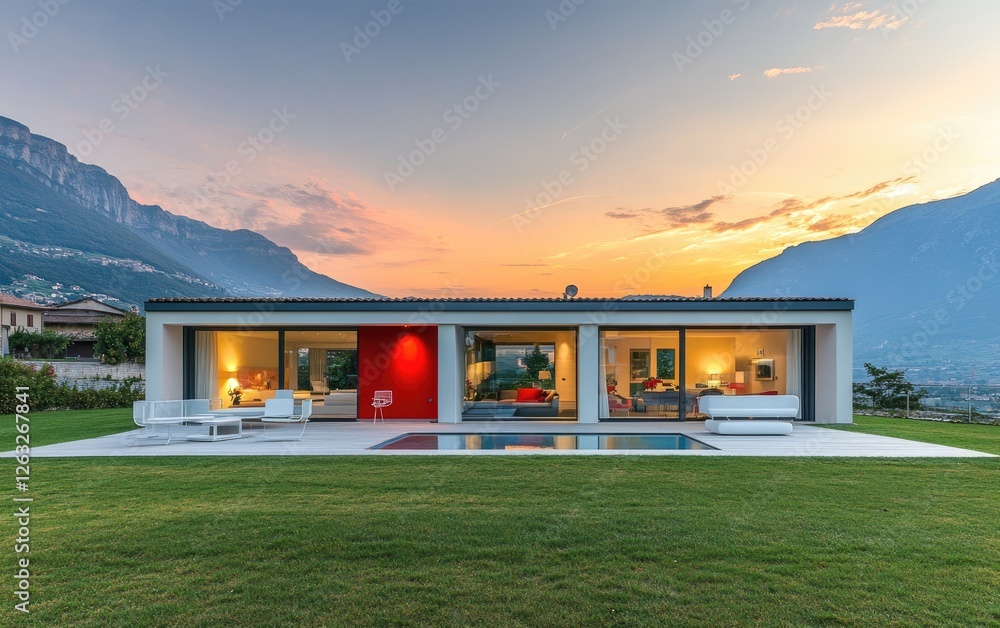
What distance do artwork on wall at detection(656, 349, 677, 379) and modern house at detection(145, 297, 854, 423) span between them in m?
0.03

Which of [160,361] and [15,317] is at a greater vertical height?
[15,317]

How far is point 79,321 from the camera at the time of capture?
163 ft

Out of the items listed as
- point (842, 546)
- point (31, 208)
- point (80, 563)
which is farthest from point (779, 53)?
point (31, 208)

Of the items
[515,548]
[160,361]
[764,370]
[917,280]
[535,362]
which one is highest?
[917,280]

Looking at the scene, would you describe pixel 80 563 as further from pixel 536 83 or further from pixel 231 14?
pixel 231 14

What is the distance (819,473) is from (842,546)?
10.3 ft

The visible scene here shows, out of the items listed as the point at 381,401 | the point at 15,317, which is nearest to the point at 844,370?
the point at 381,401

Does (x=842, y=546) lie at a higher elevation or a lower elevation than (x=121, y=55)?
lower

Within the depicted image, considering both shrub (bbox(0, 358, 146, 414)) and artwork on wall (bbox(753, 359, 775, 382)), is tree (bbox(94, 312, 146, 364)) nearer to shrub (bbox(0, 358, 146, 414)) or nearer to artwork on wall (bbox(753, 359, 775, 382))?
shrub (bbox(0, 358, 146, 414))

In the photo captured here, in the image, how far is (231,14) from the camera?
1562cm

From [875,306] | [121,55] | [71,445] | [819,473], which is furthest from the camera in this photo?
[875,306]

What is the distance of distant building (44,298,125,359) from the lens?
48.2 m

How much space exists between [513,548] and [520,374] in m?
10.9

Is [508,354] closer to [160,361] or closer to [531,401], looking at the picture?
[531,401]
